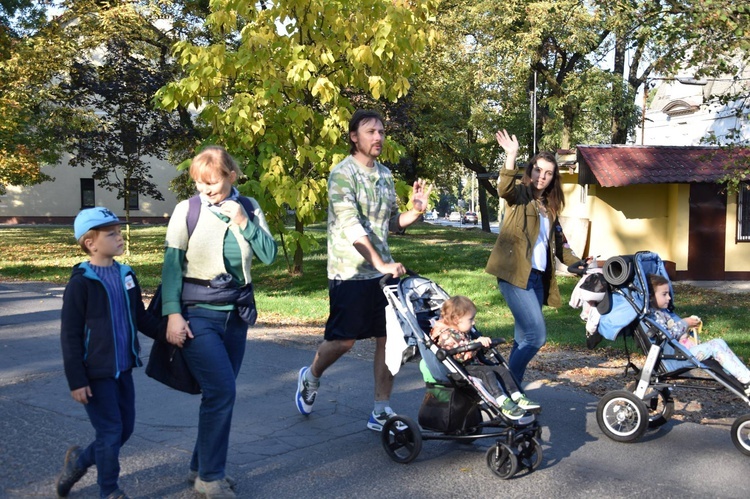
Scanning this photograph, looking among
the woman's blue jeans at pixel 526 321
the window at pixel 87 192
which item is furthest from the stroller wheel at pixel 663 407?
the window at pixel 87 192

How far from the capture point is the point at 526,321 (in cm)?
574

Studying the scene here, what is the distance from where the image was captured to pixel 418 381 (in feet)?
23.6

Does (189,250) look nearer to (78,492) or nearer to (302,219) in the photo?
(78,492)

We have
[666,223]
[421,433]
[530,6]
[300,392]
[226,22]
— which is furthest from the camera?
[530,6]

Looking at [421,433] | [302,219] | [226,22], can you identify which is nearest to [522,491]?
[421,433]

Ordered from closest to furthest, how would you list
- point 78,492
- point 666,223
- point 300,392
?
1. point 78,492
2. point 300,392
3. point 666,223

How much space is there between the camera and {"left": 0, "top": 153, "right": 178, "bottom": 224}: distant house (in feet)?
166

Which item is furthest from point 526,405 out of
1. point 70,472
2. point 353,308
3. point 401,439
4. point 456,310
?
point 70,472

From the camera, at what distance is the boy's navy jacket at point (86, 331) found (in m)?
3.95

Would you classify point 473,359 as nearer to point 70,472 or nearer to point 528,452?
point 528,452

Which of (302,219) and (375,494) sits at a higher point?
(302,219)

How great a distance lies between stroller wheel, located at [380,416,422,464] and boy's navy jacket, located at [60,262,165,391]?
1.78 meters

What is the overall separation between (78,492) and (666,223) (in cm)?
1769

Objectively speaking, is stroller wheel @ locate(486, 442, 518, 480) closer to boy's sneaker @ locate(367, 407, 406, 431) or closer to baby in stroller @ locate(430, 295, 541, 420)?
baby in stroller @ locate(430, 295, 541, 420)
